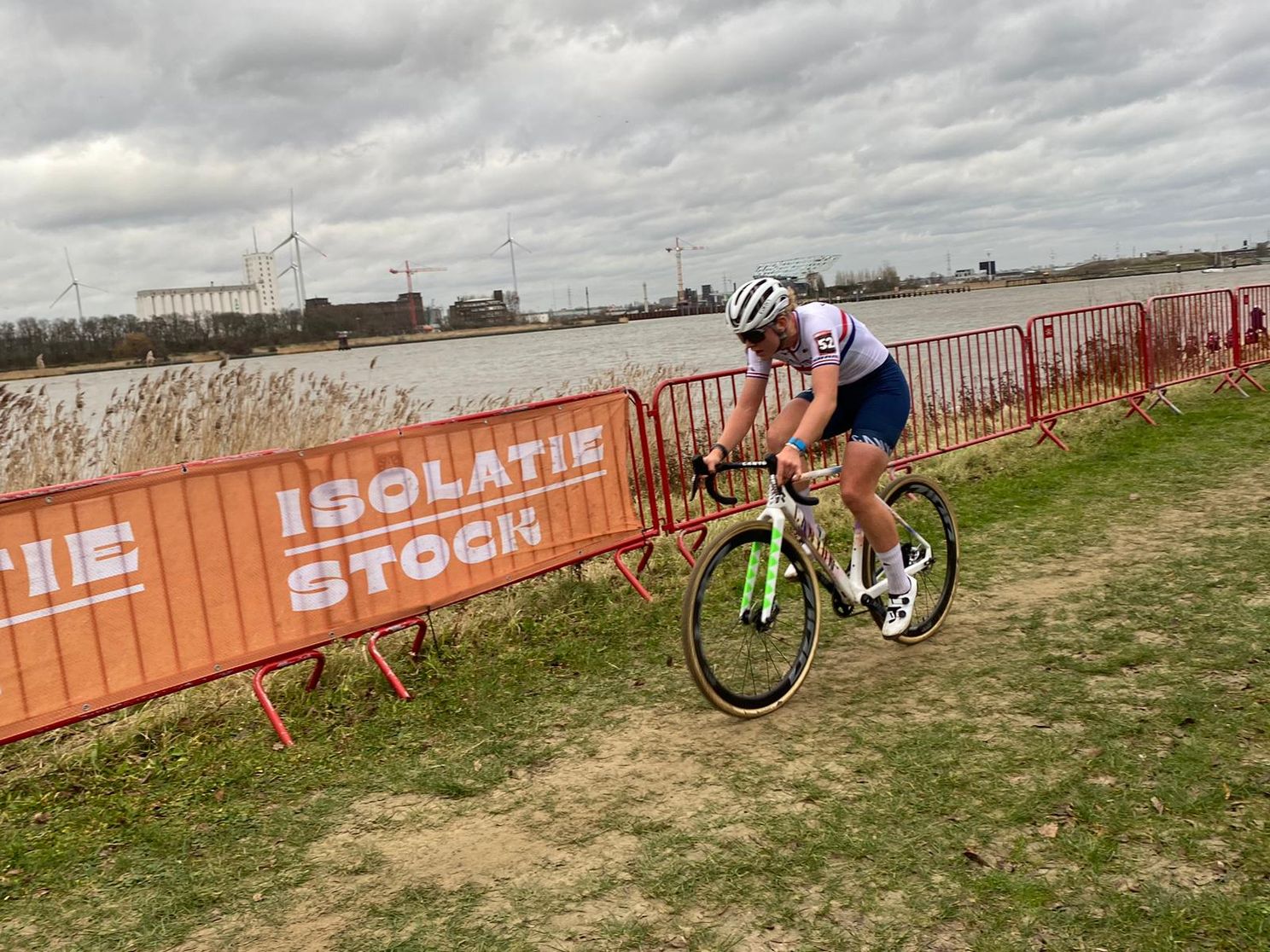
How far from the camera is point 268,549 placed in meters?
5.38

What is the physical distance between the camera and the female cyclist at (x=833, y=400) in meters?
4.62

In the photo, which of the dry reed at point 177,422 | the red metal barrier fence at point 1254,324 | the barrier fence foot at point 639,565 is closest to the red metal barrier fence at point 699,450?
the barrier fence foot at point 639,565

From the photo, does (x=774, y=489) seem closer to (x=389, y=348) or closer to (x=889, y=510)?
(x=889, y=510)

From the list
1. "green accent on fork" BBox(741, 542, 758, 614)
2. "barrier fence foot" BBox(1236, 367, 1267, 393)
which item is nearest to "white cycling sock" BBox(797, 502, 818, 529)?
"green accent on fork" BBox(741, 542, 758, 614)

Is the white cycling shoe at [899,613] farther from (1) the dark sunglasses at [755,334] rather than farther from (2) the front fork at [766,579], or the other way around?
(1) the dark sunglasses at [755,334]

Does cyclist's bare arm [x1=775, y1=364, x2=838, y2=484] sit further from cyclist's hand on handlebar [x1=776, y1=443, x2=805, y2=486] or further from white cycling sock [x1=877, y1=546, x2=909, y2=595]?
white cycling sock [x1=877, y1=546, x2=909, y2=595]

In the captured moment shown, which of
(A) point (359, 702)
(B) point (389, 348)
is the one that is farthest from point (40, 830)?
(B) point (389, 348)

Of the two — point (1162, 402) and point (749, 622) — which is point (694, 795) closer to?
point (749, 622)

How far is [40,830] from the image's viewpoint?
4.24m

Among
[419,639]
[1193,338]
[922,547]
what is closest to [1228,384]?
[1193,338]

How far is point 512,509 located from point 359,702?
1.67 m

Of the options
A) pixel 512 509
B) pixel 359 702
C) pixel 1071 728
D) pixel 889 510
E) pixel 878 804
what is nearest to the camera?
pixel 878 804

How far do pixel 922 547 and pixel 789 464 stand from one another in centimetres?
148

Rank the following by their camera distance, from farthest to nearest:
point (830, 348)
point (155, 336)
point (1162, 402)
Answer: point (155, 336) → point (1162, 402) → point (830, 348)
